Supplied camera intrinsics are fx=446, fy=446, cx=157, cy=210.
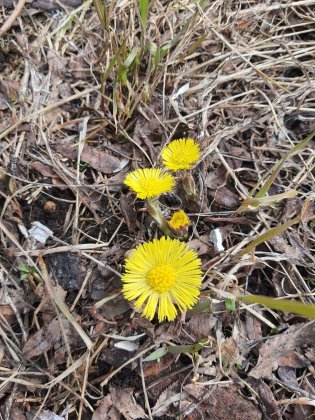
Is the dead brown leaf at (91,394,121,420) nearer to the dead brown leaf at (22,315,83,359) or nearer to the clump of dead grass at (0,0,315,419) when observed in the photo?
the clump of dead grass at (0,0,315,419)

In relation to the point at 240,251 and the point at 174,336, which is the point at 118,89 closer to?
the point at 240,251

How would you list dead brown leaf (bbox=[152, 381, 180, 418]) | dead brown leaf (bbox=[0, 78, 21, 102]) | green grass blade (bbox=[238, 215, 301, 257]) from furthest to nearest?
1. dead brown leaf (bbox=[0, 78, 21, 102])
2. dead brown leaf (bbox=[152, 381, 180, 418])
3. green grass blade (bbox=[238, 215, 301, 257])

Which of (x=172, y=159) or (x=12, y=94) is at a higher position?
(x=12, y=94)

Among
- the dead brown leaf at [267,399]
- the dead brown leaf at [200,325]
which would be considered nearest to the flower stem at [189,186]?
the dead brown leaf at [200,325]

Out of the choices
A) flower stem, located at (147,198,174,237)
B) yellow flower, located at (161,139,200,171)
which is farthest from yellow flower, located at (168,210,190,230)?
yellow flower, located at (161,139,200,171)

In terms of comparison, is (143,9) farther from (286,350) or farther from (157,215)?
(286,350)

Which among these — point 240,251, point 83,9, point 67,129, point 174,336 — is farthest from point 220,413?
point 83,9
